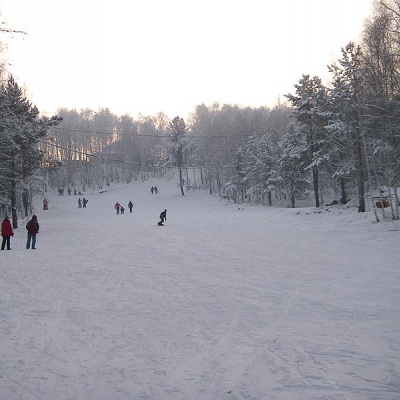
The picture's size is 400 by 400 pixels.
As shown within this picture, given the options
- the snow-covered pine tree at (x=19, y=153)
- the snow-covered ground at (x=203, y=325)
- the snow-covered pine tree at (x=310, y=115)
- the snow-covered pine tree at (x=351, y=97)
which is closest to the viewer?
the snow-covered ground at (x=203, y=325)

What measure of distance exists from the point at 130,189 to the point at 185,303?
66.9 meters

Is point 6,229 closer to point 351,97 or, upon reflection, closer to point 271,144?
point 351,97

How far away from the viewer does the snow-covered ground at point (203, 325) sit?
170 inches

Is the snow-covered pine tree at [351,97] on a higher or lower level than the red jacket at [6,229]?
higher

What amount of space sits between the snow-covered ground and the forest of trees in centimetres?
799

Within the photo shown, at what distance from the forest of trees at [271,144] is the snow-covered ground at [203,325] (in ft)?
26.2

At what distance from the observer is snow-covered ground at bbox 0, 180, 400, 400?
14.2 ft

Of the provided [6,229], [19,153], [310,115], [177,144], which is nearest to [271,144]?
[177,144]

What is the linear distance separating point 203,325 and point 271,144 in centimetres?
4808

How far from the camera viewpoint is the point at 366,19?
23266 mm

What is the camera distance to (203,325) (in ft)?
21.2

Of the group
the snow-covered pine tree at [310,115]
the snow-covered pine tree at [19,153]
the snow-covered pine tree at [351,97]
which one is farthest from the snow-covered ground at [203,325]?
the snow-covered pine tree at [310,115]

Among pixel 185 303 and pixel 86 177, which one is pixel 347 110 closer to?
pixel 185 303

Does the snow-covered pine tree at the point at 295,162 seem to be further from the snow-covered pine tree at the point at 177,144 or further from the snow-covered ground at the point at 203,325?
the snow-covered pine tree at the point at 177,144
